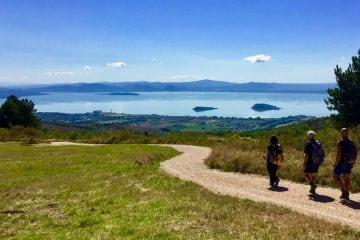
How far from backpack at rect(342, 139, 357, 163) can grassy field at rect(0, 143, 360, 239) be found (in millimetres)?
4011

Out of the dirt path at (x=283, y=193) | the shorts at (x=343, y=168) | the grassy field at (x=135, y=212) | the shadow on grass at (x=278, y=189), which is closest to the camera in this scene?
the grassy field at (x=135, y=212)

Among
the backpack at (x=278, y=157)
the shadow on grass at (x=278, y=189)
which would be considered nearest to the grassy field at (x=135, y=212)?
the shadow on grass at (x=278, y=189)

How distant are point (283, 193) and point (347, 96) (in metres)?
47.5

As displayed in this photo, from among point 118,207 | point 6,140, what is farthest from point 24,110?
point 118,207

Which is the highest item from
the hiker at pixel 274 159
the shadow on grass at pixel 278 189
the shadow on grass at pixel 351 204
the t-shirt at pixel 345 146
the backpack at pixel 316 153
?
the t-shirt at pixel 345 146

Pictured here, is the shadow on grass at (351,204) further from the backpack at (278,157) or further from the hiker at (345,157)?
the backpack at (278,157)

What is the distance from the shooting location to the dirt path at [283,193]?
14.2 m

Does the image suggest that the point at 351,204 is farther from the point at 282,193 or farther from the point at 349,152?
the point at 282,193

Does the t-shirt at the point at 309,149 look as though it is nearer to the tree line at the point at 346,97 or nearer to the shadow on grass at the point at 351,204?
the shadow on grass at the point at 351,204

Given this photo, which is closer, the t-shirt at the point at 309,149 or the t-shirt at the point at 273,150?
the t-shirt at the point at 309,149

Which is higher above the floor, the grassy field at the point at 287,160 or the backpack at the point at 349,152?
the backpack at the point at 349,152

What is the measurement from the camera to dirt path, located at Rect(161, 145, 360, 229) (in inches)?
561

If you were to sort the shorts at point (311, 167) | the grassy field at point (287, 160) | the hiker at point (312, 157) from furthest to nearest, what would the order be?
the grassy field at point (287, 160)
the shorts at point (311, 167)
the hiker at point (312, 157)

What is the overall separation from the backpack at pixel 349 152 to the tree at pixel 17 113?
74.6m
